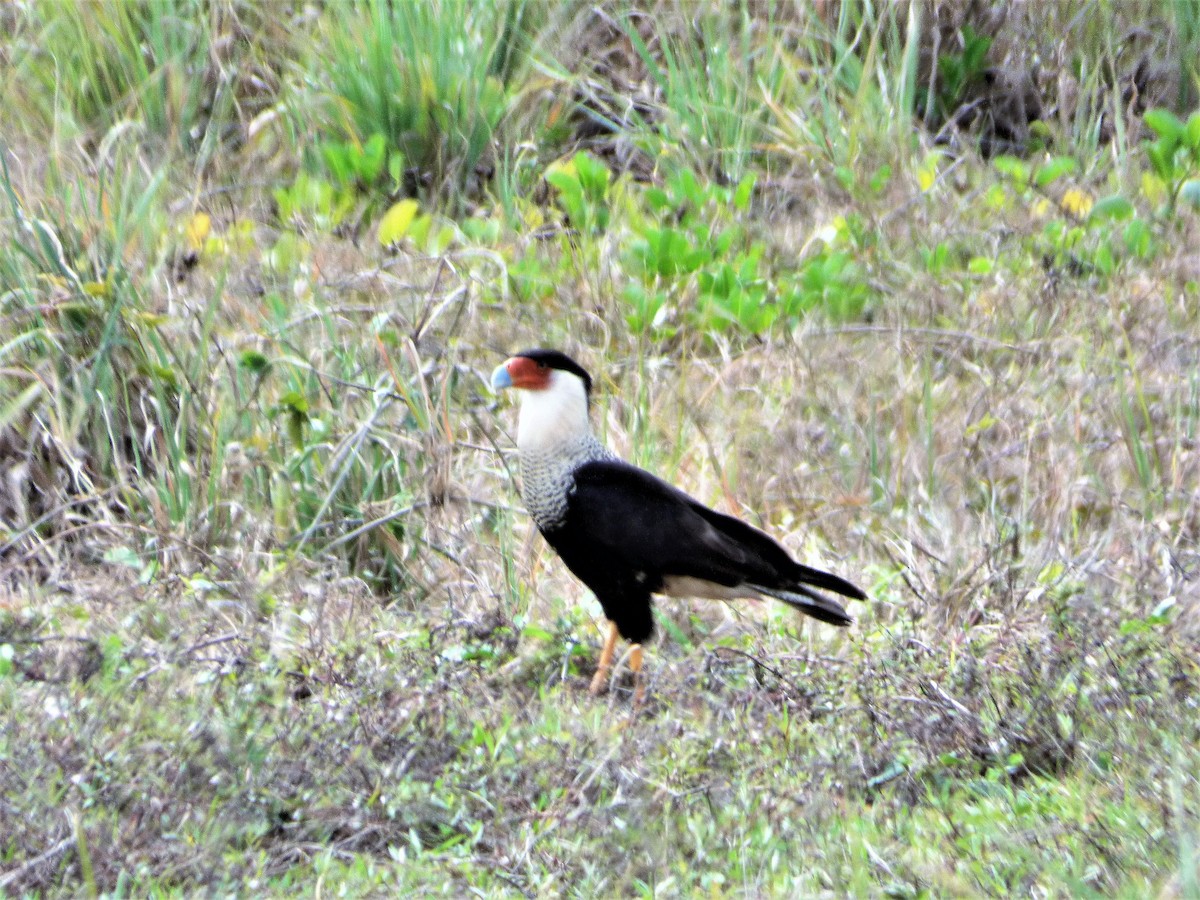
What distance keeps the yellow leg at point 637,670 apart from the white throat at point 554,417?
1.74 feet

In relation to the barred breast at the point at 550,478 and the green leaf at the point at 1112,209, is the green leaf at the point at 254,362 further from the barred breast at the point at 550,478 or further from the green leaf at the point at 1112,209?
the green leaf at the point at 1112,209

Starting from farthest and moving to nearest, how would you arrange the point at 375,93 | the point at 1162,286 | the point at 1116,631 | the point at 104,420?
the point at 375,93
the point at 1162,286
the point at 104,420
the point at 1116,631

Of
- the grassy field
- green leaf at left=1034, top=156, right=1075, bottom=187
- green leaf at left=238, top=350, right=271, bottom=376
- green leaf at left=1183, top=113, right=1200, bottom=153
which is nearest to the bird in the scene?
the grassy field

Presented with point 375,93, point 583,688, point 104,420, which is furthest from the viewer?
point 375,93

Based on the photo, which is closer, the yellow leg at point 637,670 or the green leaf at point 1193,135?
the yellow leg at point 637,670

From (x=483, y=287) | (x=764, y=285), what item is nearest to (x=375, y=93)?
(x=483, y=287)

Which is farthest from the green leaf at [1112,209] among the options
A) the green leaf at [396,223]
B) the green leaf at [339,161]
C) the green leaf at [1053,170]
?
the green leaf at [339,161]

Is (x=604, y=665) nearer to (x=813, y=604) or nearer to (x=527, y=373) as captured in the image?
(x=813, y=604)

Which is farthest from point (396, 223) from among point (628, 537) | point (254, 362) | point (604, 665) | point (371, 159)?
point (604, 665)

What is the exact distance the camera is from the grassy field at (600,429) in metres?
3.12

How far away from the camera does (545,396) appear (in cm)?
417

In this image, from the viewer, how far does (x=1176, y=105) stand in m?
7.00

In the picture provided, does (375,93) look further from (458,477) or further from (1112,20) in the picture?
(1112,20)

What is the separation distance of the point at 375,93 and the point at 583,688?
3442mm
